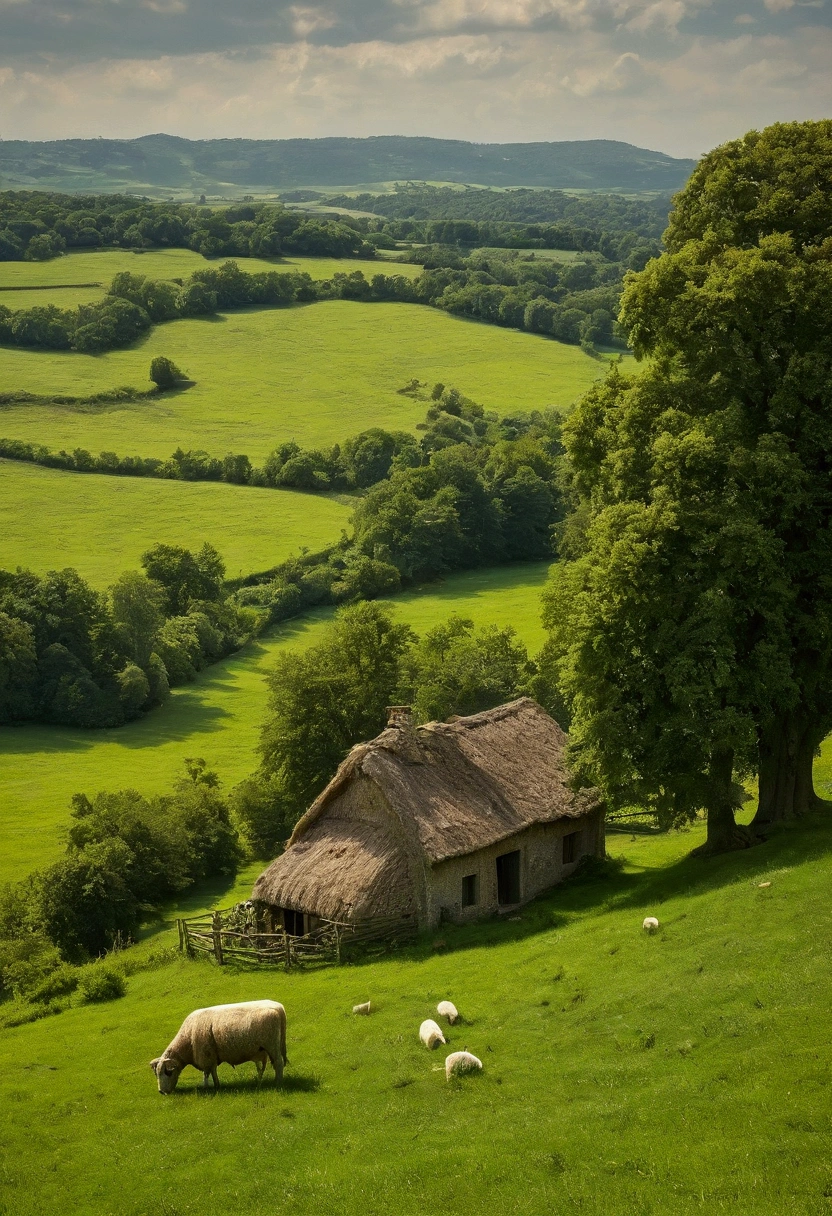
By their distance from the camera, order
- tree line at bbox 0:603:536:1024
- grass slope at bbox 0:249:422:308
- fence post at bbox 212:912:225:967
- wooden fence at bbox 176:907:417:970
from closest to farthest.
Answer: wooden fence at bbox 176:907:417:970
fence post at bbox 212:912:225:967
tree line at bbox 0:603:536:1024
grass slope at bbox 0:249:422:308

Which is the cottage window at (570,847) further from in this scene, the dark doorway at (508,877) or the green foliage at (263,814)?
the green foliage at (263,814)

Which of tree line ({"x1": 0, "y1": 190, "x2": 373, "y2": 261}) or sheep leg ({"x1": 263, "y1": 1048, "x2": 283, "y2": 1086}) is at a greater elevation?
tree line ({"x1": 0, "y1": 190, "x2": 373, "y2": 261})

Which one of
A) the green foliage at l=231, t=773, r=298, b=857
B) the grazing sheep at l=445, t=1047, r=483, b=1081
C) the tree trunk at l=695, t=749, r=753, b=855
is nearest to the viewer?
the grazing sheep at l=445, t=1047, r=483, b=1081

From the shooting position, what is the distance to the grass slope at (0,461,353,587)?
3494 inches

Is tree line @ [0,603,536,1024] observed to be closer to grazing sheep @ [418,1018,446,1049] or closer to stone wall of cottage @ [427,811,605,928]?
stone wall of cottage @ [427,811,605,928]

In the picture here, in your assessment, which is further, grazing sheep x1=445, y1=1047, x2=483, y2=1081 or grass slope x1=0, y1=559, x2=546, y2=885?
grass slope x1=0, y1=559, x2=546, y2=885

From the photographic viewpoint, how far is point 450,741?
3544cm

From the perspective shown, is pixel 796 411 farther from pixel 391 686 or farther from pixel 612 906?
pixel 391 686

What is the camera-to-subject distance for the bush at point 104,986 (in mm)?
31156

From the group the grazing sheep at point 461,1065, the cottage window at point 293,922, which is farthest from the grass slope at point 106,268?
the grazing sheep at point 461,1065

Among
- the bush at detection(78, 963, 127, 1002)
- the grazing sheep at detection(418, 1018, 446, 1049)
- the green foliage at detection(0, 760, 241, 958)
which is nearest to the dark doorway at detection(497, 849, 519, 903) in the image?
the bush at detection(78, 963, 127, 1002)

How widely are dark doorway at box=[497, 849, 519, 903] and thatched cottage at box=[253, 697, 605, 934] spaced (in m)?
0.04

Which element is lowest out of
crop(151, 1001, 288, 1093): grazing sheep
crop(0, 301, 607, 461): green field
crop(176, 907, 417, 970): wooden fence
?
crop(176, 907, 417, 970): wooden fence

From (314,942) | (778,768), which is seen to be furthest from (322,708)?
(778,768)
